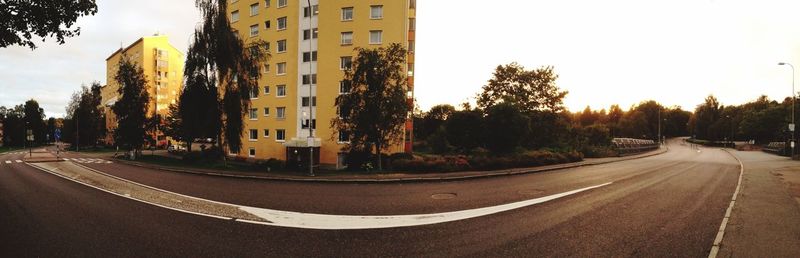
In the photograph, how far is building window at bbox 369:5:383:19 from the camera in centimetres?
3419

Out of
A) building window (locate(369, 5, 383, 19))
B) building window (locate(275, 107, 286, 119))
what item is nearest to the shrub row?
building window (locate(369, 5, 383, 19))

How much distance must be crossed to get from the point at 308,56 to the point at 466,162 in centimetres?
2358

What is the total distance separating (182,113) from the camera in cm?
2700

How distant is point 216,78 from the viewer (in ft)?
91.8

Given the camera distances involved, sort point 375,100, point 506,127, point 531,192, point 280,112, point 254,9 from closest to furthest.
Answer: point 531,192, point 375,100, point 506,127, point 280,112, point 254,9

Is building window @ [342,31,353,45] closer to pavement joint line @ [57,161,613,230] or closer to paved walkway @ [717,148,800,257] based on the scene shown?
pavement joint line @ [57,161,613,230]

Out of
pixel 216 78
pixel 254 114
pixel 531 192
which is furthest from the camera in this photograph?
pixel 254 114

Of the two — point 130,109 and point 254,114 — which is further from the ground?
point 130,109

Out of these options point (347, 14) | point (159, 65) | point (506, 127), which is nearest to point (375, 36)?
point (347, 14)

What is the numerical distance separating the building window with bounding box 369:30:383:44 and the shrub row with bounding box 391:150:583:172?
1695 cm

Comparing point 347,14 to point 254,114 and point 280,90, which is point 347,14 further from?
point 254,114

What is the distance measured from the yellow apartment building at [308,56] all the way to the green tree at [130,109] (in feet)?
33.3

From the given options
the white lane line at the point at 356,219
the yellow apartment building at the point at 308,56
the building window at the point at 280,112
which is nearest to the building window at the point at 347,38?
the yellow apartment building at the point at 308,56

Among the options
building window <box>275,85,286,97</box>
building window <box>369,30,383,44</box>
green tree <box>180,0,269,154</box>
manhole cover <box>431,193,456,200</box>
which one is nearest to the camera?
manhole cover <box>431,193,456,200</box>
